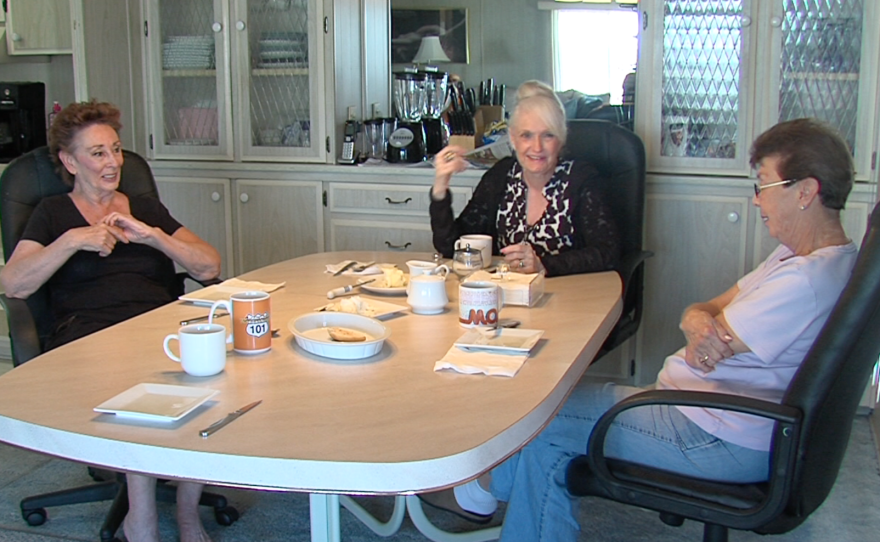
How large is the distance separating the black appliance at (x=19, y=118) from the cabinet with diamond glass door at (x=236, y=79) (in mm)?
629

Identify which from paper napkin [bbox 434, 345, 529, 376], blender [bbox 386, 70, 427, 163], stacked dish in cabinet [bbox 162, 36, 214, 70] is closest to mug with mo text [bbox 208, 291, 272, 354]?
A: paper napkin [bbox 434, 345, 529, 376]

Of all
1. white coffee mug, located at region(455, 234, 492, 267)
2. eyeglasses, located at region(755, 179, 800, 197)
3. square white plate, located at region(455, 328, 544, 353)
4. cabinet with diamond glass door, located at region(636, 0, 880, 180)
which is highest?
cabinet with diamond glass door, located at region(636, 0, 880, 180)

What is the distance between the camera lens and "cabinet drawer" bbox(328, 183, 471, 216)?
3.52 meters

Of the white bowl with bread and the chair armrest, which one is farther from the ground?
the white bowl with bread

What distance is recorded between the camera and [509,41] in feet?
11.9

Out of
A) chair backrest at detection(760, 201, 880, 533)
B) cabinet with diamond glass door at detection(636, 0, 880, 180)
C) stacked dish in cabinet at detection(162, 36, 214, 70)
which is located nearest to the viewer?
chair backrest at detection(760, 201, 880, 533)

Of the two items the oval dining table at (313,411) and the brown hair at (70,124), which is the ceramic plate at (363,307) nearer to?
the oval dining table at (313,411)

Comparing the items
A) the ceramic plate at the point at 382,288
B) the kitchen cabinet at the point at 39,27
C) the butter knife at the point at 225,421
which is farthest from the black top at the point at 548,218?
the kitchen cabinet at the point at 39,27

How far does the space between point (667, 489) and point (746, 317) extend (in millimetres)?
341

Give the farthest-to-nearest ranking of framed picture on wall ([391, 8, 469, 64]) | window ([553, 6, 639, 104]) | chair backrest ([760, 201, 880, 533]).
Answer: framed picture on wall ([391, 8, 469, 64])
window ([553, 6, 639, 104])
chair backrest ([760, 201, 880, 533])

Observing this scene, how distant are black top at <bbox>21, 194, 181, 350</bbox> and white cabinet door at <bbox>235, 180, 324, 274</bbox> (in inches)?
47.2

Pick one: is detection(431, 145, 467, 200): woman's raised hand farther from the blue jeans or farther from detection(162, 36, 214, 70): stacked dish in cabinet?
detection(162, 36, 214, 70): stacked dish in cabinet

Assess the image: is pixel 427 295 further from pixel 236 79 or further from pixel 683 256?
pixel 236 79

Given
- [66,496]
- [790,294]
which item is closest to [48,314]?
[66,496]
